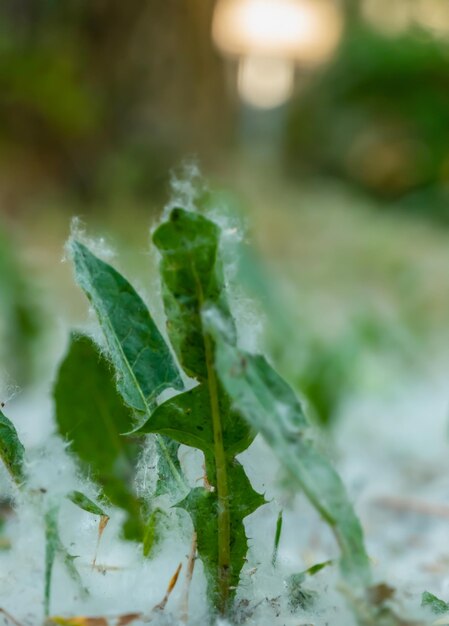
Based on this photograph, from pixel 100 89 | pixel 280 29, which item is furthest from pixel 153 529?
pixel 280 29

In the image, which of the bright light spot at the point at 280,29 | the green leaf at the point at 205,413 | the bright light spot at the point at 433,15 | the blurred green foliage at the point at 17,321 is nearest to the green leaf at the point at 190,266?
the green leaf at the point at 205,413

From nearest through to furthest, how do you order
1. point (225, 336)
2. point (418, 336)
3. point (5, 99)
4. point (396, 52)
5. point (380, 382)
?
point (225, 336) < point (380, 382) < point (418, 336) < point (5, 99) < point (396, 52)

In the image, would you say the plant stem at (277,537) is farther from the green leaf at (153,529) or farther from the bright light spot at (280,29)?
the bright light spot at (280,29)

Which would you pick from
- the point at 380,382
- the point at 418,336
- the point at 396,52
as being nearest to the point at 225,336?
the point at 380,382

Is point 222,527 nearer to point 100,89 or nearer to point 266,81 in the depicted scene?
point 100,89

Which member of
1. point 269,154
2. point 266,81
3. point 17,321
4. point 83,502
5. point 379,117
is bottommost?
point 83,502

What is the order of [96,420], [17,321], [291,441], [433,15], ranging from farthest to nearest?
[433,15]
[17,321]
[96,420]
[291,441]

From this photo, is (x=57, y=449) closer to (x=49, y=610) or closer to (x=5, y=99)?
(x=49, y=610)
